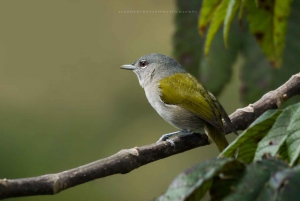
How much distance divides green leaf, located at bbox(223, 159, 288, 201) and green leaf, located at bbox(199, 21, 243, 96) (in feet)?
3.79

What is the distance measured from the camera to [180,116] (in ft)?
10.8

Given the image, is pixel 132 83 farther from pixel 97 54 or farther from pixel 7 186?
pixel 7 186

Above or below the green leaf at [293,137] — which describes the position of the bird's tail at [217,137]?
below

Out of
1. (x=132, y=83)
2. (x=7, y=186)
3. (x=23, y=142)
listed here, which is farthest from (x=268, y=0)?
(x=132, y=83)

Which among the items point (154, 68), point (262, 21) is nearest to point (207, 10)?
point (262, 21)

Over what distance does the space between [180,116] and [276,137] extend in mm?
2111

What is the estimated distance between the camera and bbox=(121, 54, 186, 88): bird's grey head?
153 inches

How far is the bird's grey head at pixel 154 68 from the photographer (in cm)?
390

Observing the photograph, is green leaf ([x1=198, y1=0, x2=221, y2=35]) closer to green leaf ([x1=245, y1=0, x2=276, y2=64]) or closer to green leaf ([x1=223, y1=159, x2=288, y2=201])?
green leaf ([x1=245, y1=0, x2=276, y2=64])

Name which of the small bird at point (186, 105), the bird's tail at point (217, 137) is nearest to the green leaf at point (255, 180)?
the small bird at point (186, 105)

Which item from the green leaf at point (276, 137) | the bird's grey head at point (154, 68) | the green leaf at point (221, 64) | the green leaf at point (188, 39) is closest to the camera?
the green leaf at point (276, 137)

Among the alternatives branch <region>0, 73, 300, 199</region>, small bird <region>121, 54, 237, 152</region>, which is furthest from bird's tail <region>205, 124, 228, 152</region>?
branch <region>0, 73, 300, 199</region>

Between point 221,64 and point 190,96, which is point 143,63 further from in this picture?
point 221,64

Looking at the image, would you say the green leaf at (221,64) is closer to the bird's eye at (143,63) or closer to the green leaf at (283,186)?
the green leaf at (283,186)
